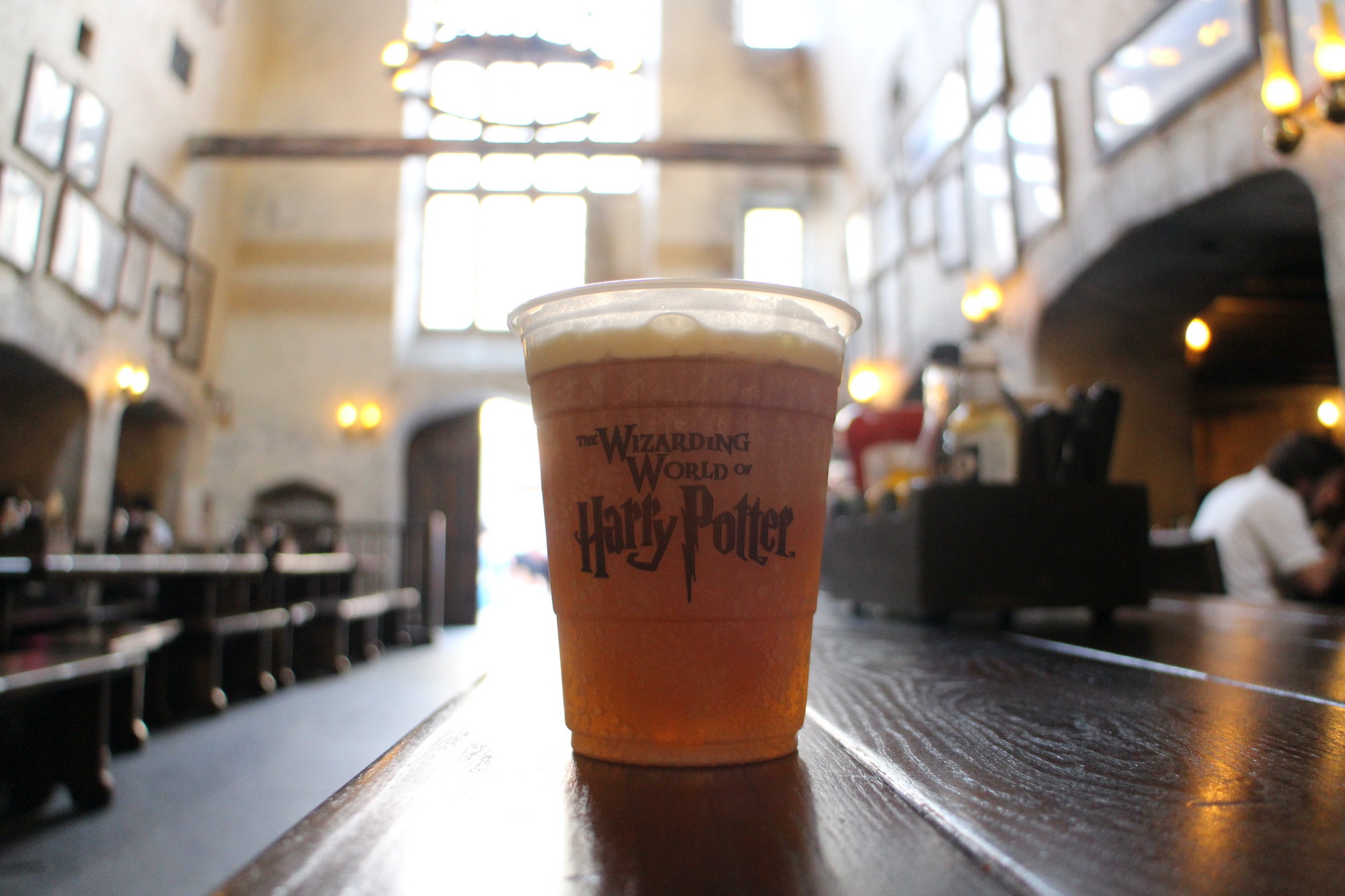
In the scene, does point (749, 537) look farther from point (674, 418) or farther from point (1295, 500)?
point (1295, 500)

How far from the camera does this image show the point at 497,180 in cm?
1102

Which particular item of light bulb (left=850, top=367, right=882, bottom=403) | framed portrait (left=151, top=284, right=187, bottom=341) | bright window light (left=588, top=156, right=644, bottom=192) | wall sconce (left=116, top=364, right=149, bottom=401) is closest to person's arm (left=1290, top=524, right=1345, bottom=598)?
light bulb (left=850, top=367, right=882, bottom=403)

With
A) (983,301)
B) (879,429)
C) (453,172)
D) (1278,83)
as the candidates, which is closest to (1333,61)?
(1278,83)

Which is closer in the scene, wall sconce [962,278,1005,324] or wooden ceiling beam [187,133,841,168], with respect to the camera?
wall sconce [962,278,1005,324]

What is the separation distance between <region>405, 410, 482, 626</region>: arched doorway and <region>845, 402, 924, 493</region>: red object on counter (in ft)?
28.2


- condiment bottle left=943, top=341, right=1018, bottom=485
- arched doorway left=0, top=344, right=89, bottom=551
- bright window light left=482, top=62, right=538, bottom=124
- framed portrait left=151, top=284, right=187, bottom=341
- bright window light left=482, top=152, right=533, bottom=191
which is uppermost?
bright window light left=482, top=152, right=533, bottom=191

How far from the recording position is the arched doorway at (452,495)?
33.9ft

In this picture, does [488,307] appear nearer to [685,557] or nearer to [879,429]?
[879,429]

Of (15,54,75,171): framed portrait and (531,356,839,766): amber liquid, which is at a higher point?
(15,54,75,171): framed portrait

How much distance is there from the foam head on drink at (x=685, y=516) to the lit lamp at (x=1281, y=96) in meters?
3.27

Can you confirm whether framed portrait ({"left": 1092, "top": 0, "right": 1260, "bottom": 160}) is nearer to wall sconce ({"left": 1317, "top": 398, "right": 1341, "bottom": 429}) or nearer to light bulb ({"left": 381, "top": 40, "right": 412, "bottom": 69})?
wall sconce ({"left": 1317, "top": 398, "right": 1341, "bottom": 429})

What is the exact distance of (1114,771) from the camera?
1.21 ft

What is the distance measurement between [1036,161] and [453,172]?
8027mm

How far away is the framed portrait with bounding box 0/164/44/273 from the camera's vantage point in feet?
20.1
